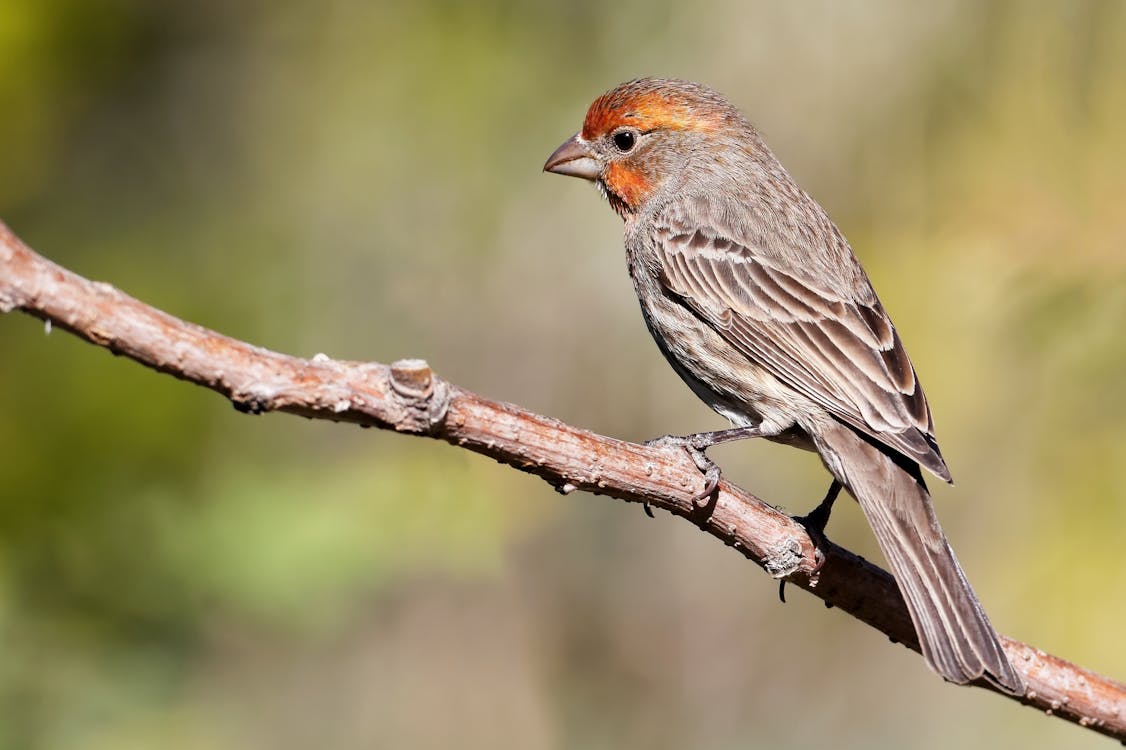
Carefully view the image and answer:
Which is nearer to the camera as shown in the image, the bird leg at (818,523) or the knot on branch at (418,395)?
the knot on branch at (418,395)

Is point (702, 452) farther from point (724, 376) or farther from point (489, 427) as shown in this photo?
point (489, 427)

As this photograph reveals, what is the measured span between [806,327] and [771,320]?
13 centimetres

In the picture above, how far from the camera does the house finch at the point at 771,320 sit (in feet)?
13.1

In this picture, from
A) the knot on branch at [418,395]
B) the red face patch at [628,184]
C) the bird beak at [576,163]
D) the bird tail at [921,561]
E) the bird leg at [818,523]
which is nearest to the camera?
the knot on branch at [418,395]

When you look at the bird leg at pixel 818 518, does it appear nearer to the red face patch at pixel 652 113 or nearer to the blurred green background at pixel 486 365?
the blurred green background at pixel 486 365

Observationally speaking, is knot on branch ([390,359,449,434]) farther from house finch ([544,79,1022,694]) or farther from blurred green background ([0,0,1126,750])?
blurred green background ([0,0,1126,750])

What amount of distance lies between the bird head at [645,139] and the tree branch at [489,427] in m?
2.02

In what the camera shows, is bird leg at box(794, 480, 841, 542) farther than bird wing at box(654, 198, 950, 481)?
No

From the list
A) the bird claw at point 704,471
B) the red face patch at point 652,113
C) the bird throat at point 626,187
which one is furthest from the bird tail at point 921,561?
the red face patch at point 652,113

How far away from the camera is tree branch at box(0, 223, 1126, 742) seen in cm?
263

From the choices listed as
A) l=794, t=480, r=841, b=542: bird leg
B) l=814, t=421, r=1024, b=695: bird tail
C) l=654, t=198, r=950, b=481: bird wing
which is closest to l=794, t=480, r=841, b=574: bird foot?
l=794, t=480, r=841, b=542: bird leg

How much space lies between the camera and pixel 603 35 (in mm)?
6719

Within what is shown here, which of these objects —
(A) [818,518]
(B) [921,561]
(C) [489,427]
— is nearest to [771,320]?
(A) [818,518]

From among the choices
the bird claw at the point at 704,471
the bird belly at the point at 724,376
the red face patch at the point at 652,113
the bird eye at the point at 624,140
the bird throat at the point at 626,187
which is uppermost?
the red face patch at the point at 652,113
